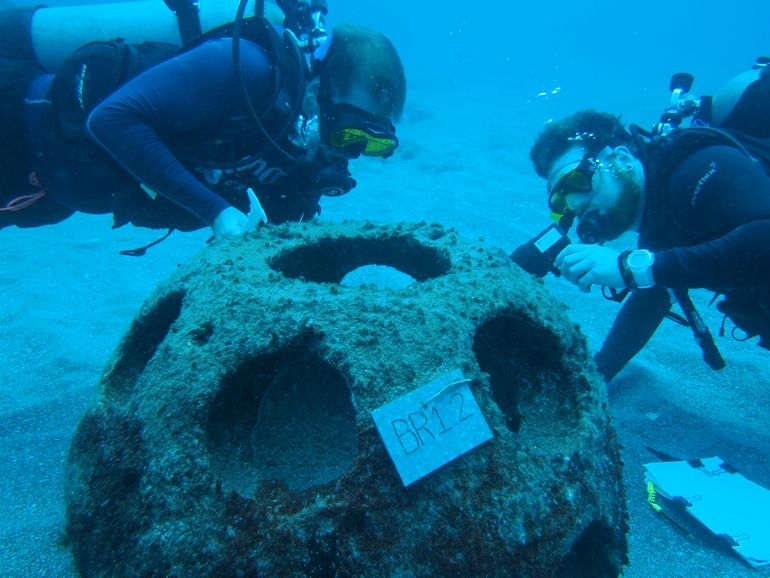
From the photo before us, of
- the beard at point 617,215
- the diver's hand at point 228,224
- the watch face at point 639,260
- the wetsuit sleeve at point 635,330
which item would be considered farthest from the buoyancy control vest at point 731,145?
the diver's hand at point 228,224

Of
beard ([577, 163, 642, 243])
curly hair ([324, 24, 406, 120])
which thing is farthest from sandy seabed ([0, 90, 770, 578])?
curly hair ([324, 24, 406, 120])

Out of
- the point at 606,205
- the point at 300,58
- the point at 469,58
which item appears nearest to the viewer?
the point at 300,58

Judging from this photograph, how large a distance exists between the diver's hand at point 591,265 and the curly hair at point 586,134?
1.15m

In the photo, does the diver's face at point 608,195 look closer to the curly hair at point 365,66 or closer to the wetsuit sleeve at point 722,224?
the wetsuit sleeve at point 722,224

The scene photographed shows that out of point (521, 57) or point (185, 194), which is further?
point (521, 57)

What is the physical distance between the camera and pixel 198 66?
2.70 metres

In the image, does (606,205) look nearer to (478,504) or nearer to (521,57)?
(478,504)

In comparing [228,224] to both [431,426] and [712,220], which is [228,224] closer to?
[431,426]

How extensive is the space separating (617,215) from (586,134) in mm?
718

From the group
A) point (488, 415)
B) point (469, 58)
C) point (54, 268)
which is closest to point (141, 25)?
point (488, 415)

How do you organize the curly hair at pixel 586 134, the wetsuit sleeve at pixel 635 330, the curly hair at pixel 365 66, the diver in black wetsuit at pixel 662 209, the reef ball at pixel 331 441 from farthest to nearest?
the wetsuit sleeve at pixel 635 330 → the curly hair at pixel 586 134 → the curly hair at pixel 365 66 → the diver in black wetsuit at pixel 662 209 → the reef ball at pixel 331 441

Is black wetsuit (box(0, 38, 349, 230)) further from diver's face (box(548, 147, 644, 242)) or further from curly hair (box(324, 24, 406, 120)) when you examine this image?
diver's face (box(548, 147, 644, 242))

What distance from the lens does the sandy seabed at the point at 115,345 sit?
115 inches

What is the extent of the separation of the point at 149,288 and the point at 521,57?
2725 inches
